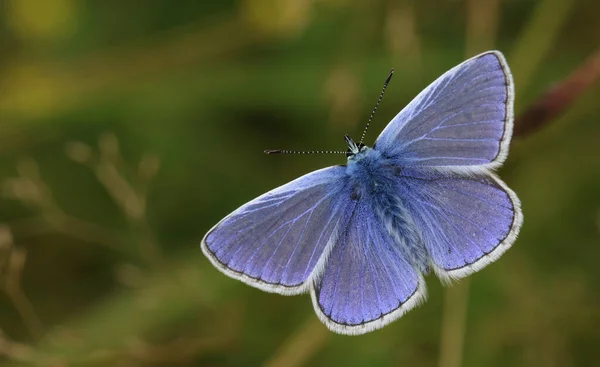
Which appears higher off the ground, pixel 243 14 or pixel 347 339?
pixel 243 14

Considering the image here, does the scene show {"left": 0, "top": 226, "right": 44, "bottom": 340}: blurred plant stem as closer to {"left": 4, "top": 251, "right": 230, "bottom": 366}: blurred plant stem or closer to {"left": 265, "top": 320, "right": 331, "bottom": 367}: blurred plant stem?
{"left": 4, "top": 251, "right": 230, "bottom": 366}: blurred plant stem

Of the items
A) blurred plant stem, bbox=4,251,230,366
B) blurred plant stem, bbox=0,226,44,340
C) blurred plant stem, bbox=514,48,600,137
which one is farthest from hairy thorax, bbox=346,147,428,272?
blurred plant stem, bbox=0,226,44,340

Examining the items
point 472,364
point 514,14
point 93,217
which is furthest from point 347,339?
point 514,14

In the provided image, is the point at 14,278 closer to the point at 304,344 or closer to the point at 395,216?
the point at 304,344

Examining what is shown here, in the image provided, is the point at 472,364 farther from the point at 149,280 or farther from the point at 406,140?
the point at 149,280

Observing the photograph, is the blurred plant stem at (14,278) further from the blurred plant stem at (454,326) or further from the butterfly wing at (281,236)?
the blurred plant stem at (454,326)

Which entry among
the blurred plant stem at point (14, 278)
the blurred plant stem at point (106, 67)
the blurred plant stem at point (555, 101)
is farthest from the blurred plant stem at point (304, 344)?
the blurred plant stem at point (106, 67)
